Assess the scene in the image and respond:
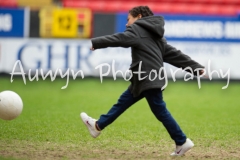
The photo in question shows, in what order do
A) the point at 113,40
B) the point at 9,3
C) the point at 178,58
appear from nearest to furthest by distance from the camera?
the point at 113,40 → the point at 178,58 → the point at 9,3

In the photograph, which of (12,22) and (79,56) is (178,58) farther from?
(12,22)

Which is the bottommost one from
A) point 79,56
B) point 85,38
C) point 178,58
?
point 79,56

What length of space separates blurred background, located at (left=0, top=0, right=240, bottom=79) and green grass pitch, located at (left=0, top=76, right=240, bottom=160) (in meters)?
1.83

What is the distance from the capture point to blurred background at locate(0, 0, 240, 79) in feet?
51.3

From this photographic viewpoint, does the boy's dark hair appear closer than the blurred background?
Yes

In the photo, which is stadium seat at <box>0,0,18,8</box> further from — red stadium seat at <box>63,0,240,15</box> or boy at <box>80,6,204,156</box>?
boy at <box>80,6,204,156</box>

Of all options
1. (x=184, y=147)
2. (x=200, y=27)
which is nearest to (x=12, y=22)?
(x=200, y=27)

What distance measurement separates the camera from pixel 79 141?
6875 mm

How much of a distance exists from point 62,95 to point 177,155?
6.55 metres

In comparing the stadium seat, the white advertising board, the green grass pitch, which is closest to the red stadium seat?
the stadium seat

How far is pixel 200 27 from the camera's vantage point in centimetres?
1595

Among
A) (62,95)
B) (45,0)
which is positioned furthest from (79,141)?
(45,0)

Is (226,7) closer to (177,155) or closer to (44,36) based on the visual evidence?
(44,36)

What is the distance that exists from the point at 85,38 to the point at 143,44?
1027cm
